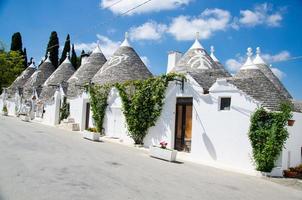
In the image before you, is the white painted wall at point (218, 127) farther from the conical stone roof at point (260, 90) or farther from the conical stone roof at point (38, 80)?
the conical stone roof at point (38, 80)

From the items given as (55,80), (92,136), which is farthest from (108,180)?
(55,80)

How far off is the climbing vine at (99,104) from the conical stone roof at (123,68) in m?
1.23

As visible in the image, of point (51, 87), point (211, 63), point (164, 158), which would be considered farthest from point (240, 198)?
point (51, 87)

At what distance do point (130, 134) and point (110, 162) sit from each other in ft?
28.0

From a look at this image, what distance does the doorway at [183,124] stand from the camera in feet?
57.3

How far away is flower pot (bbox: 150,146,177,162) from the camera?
1409cm

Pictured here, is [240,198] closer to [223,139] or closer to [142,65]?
[223,139]

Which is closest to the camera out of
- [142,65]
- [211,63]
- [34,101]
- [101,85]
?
[211,63]

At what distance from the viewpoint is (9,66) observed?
6119cm

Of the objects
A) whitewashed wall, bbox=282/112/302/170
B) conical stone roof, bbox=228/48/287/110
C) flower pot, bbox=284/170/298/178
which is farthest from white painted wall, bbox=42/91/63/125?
flower pot, bbox=284/170/298/178

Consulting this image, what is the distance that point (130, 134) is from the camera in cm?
2027

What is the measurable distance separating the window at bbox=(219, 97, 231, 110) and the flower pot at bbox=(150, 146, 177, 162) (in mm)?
3236

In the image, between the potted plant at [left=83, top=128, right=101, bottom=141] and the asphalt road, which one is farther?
the potted plant at [left=83, top=128, right=101, bottom=141]

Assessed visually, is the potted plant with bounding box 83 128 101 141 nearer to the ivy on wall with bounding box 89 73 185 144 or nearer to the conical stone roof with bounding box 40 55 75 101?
the ivy on wall with bounding box 89 73 185 144
